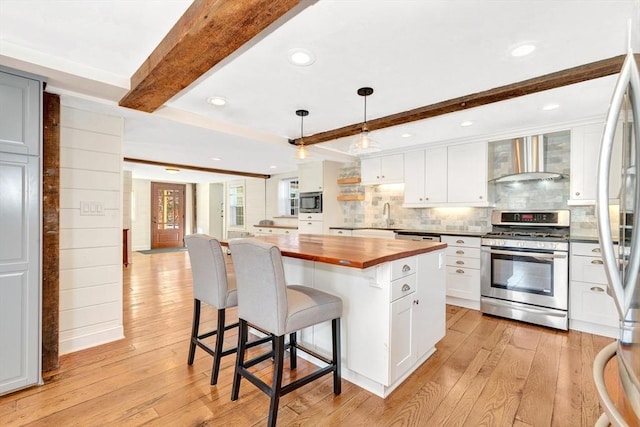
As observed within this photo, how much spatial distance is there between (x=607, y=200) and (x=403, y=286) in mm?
1380

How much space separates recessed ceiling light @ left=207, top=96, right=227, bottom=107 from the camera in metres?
2.69

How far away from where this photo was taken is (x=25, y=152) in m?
1.92

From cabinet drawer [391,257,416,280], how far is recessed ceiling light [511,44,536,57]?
149cm

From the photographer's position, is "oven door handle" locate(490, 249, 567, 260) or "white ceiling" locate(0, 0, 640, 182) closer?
"white ceiling" locate(0, 0, 640, 182)

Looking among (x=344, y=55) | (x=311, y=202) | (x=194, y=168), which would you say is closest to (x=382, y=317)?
(x=344, y=55)

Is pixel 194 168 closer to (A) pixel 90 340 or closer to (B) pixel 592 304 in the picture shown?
(A) pixel 90 340

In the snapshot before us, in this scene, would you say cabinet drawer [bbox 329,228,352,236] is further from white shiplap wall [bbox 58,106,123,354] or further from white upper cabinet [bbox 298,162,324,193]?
white shiplap wall [bbox 58,106,123,354]

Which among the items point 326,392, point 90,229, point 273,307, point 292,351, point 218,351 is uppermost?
point 90,229

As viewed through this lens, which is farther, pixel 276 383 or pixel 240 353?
pixel 240 353

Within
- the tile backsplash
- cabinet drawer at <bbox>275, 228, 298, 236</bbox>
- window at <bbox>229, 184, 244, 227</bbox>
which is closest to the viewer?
the tile backsplash

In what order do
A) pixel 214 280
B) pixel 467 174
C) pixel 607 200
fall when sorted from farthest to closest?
1. pixel 467 174
2. pixel 214 280
3. pixel 607 200

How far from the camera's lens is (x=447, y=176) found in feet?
13.5

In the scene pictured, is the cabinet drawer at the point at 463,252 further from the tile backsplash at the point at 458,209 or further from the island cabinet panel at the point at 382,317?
the island cabinet panel at the point at 382,317

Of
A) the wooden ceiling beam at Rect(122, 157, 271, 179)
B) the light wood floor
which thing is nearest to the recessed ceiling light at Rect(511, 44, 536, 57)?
the light wood floor
